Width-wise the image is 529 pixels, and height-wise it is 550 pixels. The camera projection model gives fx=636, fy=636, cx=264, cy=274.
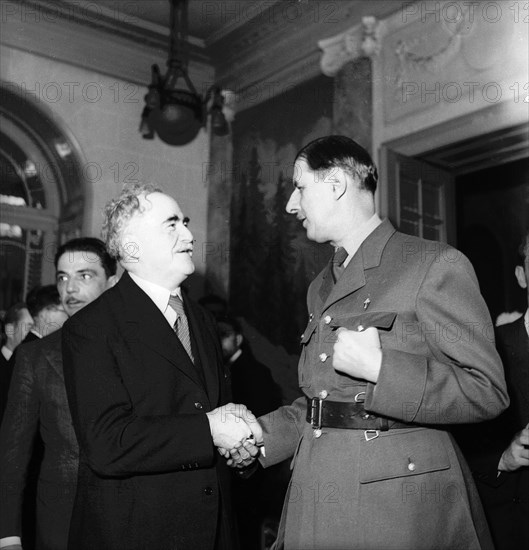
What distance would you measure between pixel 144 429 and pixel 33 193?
4.62m

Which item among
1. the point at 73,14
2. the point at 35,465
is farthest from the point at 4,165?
the point at 35,465

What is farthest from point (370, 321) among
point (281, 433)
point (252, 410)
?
point (252, 410)

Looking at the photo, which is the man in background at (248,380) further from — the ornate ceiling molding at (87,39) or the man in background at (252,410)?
the ornate ceiling molding at (87,39)

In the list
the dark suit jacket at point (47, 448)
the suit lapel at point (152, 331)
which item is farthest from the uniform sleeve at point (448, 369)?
the dark suit jacket at point (47, 448)

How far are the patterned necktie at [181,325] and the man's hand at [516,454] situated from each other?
119 centimetres

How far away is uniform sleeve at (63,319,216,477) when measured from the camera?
73.9 inches

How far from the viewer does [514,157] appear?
4363 mm

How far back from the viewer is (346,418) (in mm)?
1757

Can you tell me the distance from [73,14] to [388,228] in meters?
4.72

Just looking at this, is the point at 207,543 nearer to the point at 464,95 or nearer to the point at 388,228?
the point at 388,228

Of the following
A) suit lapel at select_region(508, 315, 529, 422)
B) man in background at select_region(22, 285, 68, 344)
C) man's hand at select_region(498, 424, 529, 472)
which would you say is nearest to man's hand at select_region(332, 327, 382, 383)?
man's hand at select_region(498, 424, 529, 472)

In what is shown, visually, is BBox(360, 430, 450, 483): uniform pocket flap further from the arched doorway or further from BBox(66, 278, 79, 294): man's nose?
the arched doorway

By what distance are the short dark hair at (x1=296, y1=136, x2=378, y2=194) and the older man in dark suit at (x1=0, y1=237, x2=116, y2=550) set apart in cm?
130

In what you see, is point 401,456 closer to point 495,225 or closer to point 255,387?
point 255,387
